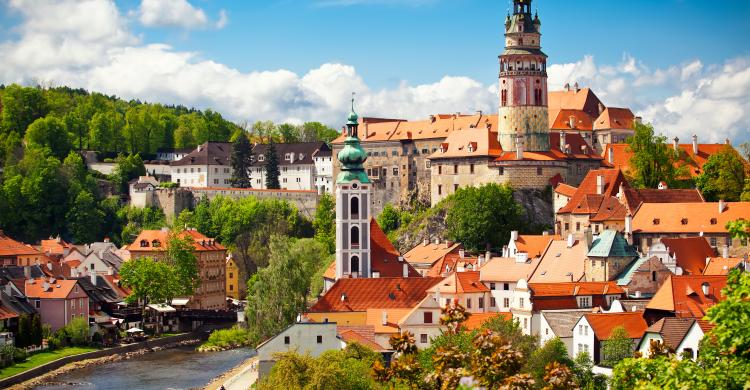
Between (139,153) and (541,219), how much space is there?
193 ft

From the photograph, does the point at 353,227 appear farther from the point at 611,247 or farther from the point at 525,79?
the point at 525,79

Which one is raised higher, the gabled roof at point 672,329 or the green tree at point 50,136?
the green tree at point 50,136

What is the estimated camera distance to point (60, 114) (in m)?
137

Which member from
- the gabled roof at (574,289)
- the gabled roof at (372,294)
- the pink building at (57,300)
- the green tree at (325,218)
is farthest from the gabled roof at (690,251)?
the green tree at (325,218)

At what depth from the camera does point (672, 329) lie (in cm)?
4456

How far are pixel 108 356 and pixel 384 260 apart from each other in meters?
15.3

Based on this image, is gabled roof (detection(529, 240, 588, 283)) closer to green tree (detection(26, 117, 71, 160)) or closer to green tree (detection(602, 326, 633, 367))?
green tree (detection(602, 326, 633, 367))

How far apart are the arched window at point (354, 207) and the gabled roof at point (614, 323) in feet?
79.6

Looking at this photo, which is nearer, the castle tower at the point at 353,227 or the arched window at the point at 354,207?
the castle tower at the point at 353,227

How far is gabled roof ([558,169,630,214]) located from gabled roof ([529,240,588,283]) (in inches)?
391

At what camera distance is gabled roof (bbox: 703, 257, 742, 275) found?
58875 mm

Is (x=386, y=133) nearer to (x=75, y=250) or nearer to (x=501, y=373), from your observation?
(x=75, y=250)

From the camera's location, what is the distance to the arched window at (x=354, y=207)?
70.9 metres

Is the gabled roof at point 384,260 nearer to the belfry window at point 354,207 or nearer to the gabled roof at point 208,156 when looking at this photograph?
the belfry window at point 354,207
